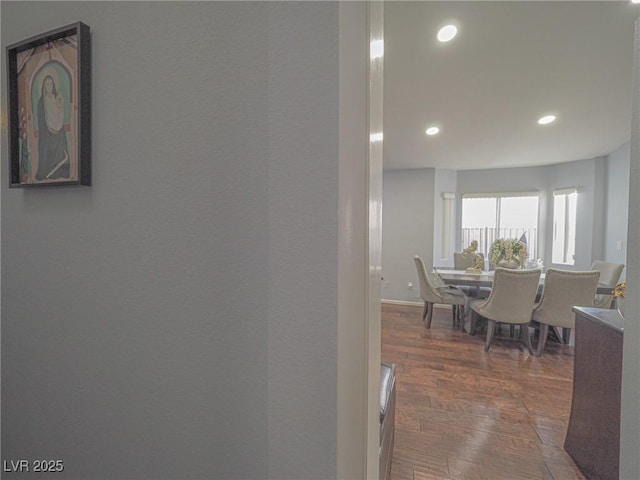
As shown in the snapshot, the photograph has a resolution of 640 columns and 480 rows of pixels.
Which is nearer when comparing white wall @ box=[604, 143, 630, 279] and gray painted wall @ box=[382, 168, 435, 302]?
white wall @ box=[604, 143, 630, 279]

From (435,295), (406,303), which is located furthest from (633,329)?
(406,303)

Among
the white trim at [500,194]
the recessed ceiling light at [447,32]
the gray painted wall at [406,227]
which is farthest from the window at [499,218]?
the recessed ceiling light at [447,32]

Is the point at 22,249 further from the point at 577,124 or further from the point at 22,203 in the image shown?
the point at 577,124

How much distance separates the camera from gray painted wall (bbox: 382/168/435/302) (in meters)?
5.74

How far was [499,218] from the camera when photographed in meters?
6.18

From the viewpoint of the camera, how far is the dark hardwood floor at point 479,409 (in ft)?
5.82

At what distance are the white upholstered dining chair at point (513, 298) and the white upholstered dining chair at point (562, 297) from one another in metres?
0.11

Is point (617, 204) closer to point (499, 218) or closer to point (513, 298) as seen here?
point (499, 218)

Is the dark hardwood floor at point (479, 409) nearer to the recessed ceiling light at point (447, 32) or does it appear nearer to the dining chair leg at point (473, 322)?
the dining chair leg at point (473, 322)

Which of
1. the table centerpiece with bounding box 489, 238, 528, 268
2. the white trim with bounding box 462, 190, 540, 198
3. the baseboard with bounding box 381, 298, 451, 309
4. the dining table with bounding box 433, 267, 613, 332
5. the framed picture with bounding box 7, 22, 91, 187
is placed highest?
the white trim with bounding box 462, 190, 540, 198

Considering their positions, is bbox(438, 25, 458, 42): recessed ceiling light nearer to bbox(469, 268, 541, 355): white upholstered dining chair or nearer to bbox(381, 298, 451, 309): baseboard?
bbox(469, 268, 541, 355): white upholstered dining chair

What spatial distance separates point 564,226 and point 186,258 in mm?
6890

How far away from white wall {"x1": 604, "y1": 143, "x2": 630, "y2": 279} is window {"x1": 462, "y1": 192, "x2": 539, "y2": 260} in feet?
3.96

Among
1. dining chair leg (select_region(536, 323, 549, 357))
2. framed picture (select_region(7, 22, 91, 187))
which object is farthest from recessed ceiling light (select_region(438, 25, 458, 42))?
dining chair leg (select_region(536, 323, 549, 357))
